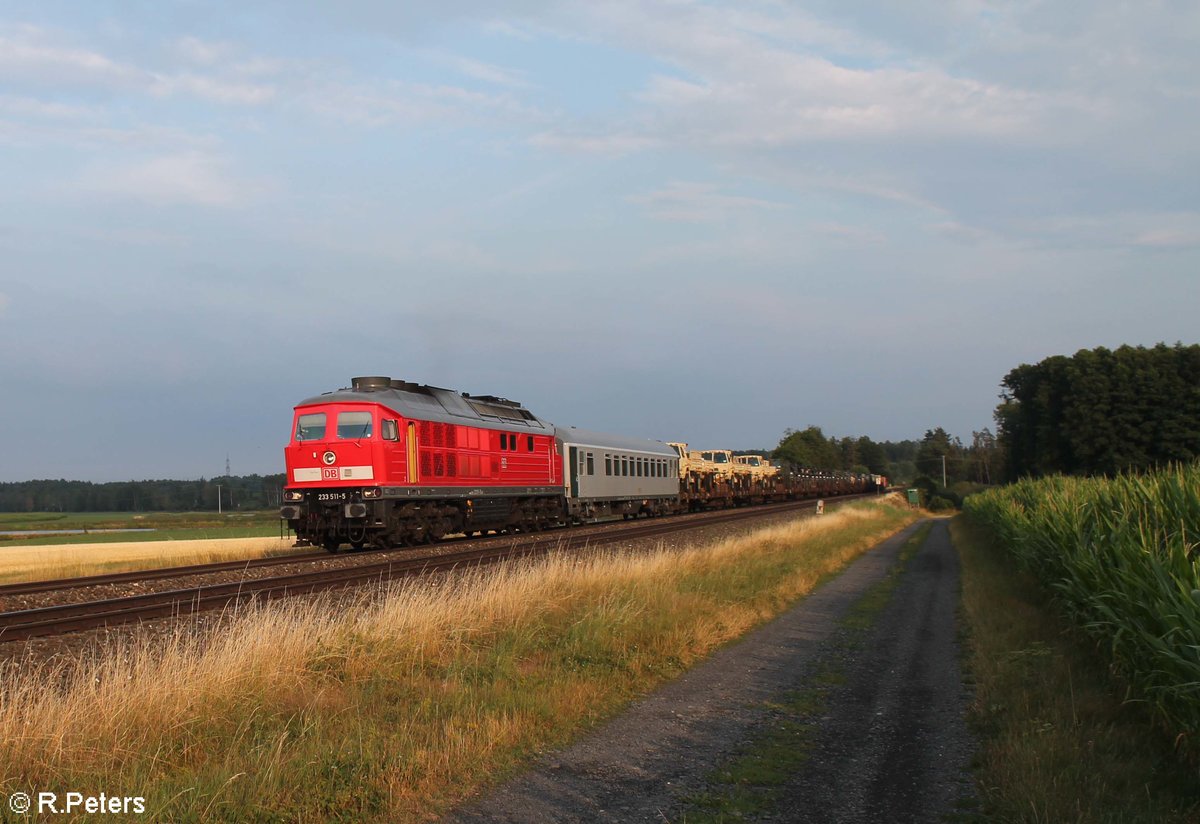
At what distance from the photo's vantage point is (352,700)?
8.14 m

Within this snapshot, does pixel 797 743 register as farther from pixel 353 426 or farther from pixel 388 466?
pixel 353 426

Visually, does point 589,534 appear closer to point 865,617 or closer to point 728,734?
point 865,617

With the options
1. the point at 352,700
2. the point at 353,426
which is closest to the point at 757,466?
the point at 353,426

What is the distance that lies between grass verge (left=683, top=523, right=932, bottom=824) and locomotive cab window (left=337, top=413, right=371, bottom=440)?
47.9ft

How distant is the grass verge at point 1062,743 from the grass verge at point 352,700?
3.31 meters

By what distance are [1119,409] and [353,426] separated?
6368 cm

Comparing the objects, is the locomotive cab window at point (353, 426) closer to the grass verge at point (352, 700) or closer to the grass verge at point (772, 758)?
the grass verge at point (352, 700)

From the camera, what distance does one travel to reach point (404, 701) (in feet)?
27.4

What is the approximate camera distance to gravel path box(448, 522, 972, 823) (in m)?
6.18

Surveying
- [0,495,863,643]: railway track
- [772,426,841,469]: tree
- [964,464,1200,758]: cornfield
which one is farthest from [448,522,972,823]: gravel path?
[772,426,841,469]: tree

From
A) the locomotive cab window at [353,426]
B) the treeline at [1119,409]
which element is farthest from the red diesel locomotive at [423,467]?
the treeline at [1119,409]

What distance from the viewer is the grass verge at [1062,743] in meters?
5.70

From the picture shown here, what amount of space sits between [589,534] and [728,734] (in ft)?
76.3

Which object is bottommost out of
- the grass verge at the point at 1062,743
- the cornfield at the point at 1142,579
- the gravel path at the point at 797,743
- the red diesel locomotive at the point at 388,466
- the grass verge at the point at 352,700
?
the gravel path at the point at 797,743
